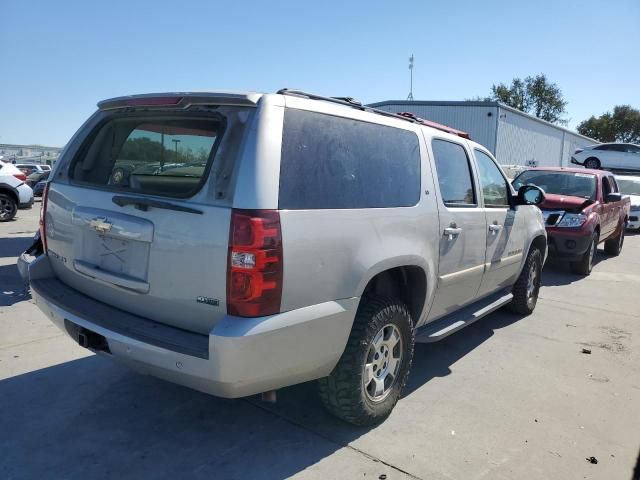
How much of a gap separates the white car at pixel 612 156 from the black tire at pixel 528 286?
21.8 meters

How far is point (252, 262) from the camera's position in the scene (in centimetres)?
239

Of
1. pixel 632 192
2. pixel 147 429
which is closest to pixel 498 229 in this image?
pixel 147 429

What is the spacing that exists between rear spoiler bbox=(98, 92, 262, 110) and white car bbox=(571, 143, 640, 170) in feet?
85.7

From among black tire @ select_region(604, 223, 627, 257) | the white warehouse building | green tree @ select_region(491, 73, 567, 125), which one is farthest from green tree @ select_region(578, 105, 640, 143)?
black tire @ select_region(604, 223, 627, 257)

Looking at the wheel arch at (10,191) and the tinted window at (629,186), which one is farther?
the tinted window at (629,186)

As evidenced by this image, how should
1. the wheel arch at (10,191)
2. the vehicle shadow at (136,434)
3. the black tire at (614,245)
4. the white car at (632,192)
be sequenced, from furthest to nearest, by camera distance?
the white car at (632,192) → the wheel arch at (10,191) → the black tire at (614,245) → the vehicle shadow at (136,434)

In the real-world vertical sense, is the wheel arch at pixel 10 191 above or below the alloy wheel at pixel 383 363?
above

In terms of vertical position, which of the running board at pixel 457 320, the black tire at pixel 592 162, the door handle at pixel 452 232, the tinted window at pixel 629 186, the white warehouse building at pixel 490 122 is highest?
the white warehouse building at pixel 490 122

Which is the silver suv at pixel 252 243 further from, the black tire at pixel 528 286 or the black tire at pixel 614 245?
the black tire at pixel 614 245

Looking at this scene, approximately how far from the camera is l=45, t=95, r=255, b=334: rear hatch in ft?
8.20

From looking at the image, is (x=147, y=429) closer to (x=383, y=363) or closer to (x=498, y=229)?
(x=383, y=363)

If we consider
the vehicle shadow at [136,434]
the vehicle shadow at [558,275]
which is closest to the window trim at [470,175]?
the vehicle shadow at [136,434]

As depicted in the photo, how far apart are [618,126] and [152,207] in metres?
74.9

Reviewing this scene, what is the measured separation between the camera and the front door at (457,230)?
3.80m
